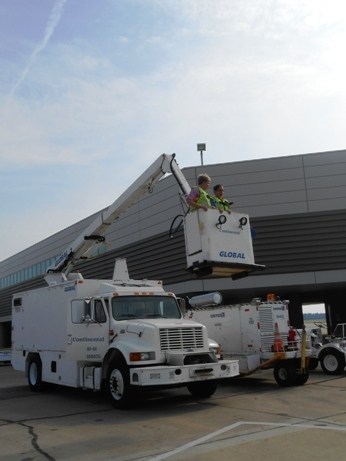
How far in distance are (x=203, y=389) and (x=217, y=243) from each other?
4085 millimetres

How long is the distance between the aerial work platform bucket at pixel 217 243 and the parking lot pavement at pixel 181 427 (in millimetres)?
2640

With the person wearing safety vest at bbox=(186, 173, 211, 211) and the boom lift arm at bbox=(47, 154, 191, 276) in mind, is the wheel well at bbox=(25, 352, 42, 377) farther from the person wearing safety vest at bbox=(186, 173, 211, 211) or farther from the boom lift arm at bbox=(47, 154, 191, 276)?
the person wearing safety vest at bbox=(186, 173, 211, 211)

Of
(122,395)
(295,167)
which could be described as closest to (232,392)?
(122,395)

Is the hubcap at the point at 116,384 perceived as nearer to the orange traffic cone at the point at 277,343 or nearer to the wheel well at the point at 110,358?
the wheel well at the point at 110,358

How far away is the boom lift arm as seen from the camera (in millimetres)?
12177

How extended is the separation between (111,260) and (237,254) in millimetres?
27712

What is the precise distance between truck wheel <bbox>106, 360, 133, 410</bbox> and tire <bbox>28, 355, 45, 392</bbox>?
378 cm

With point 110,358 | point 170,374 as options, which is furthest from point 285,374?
point 110,358

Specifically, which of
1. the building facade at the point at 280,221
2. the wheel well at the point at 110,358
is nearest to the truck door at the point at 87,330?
the wheel well at the point at 110,358

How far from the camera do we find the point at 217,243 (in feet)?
30.1

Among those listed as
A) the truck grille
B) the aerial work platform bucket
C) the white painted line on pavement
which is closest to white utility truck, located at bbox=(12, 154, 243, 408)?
the truck grille

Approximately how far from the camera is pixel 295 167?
95.1 feet

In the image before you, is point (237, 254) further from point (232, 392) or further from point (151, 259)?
point (151, 259)

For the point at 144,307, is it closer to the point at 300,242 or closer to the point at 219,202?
the point at 219,202
